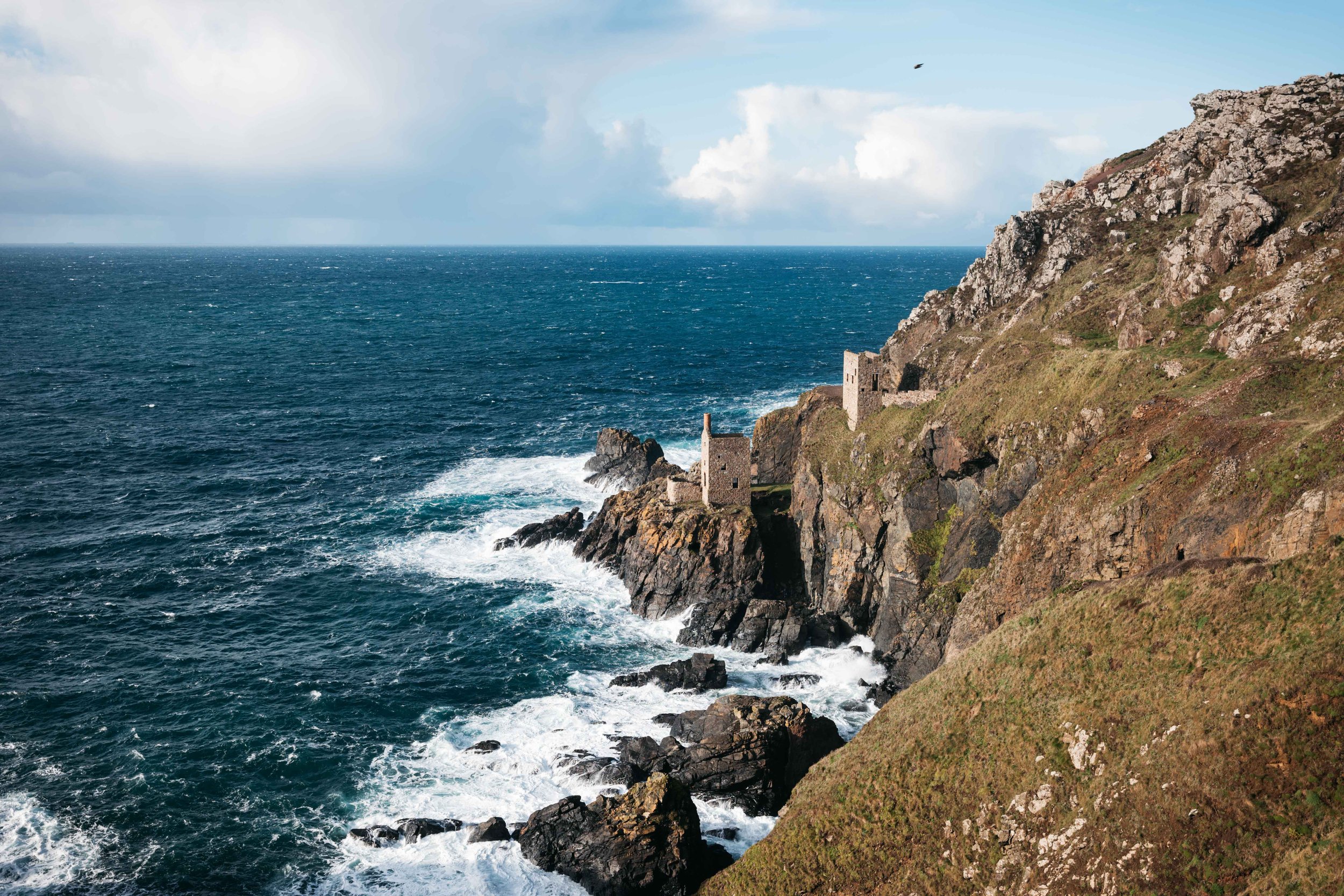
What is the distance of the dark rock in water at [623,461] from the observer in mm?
101438

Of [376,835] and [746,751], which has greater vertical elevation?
[746,751]

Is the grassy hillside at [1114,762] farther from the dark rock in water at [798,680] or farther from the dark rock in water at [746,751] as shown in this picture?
the dark rock in water at [798,680]

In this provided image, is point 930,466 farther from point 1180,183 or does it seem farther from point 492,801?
point 1180,183

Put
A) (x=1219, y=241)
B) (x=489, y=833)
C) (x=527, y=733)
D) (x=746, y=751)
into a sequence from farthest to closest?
(x=1219, y=241)
(x=527, y=733)
(x=746, y=751)
(x=489, y=833)

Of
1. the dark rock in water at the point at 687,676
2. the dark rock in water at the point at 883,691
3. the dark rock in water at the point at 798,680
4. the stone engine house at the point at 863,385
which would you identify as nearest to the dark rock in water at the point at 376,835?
the dark rock in water at the point at 687,676

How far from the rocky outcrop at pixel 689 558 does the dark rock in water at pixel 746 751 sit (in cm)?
1862

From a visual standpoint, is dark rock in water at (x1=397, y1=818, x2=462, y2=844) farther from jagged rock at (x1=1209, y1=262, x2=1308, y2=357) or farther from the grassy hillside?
jagged rock at (x1=1209, y1=262, x2=1308, y2=357)

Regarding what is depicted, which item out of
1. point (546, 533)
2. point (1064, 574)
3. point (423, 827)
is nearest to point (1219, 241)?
point (1064, 574)

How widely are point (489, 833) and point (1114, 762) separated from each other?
101 ft

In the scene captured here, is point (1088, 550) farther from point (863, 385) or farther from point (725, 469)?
point (725, 469)

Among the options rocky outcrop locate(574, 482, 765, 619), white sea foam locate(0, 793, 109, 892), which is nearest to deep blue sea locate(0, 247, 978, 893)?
white sea foam locate(0, 793, 109, 892)

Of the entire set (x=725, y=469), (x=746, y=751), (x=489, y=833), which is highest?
(x=725, y=469)

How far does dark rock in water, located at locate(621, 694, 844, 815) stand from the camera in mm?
→ 51188

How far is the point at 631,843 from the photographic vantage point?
146 feet
